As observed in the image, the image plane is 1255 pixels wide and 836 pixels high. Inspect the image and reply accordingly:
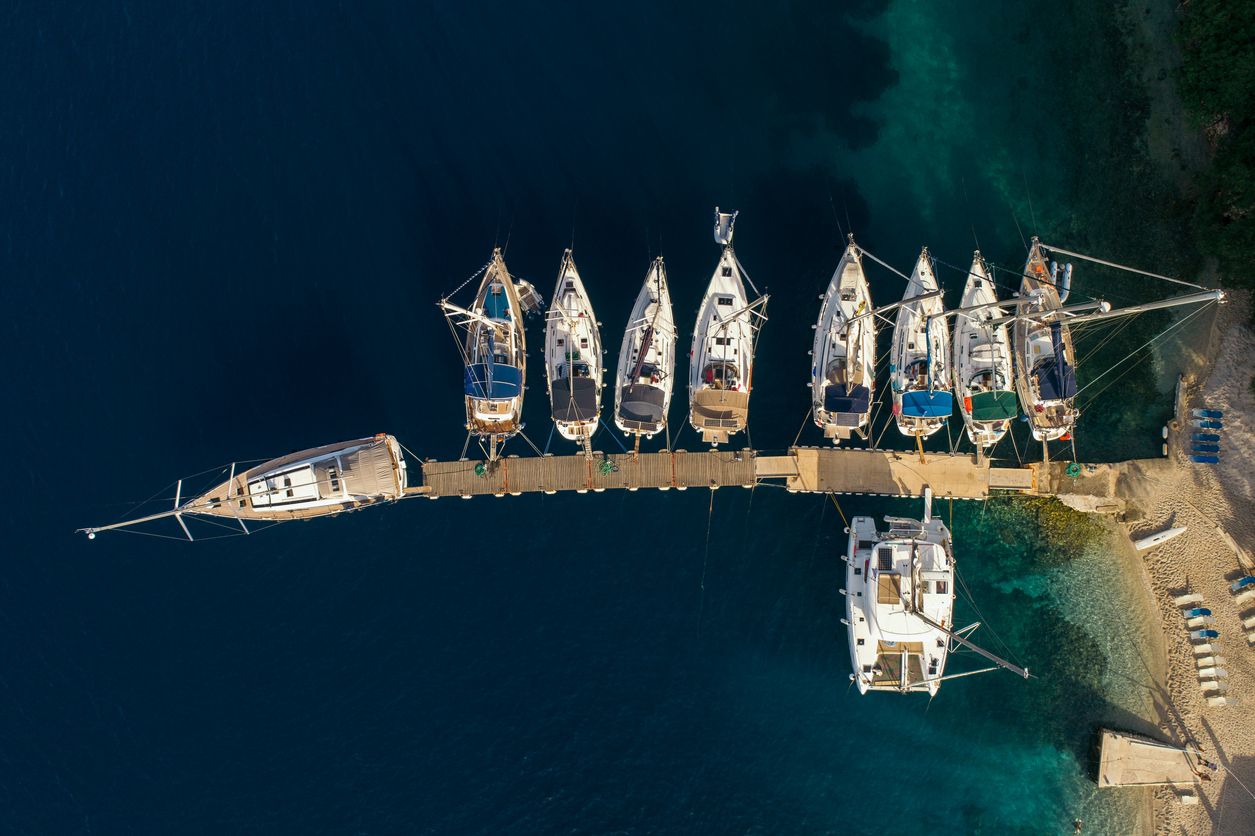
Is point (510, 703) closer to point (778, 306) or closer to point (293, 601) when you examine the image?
point (293, 601)

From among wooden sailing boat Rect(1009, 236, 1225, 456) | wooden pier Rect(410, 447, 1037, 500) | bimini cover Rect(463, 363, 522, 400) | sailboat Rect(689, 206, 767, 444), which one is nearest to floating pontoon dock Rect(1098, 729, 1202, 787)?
wooden pier Rect(410, 447, 1037, 500)

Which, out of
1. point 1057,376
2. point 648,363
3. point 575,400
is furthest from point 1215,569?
point 575,400

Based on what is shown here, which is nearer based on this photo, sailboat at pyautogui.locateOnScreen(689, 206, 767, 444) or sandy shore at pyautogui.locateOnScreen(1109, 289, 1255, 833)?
sailboat at pyautogui.locateOnScreen(689, 206, 767, 444)

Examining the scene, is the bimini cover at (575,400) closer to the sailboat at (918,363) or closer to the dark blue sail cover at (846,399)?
the dark blue sail cover at (846,399)

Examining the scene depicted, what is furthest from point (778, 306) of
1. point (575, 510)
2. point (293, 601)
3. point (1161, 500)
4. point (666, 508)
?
point (293, 601)

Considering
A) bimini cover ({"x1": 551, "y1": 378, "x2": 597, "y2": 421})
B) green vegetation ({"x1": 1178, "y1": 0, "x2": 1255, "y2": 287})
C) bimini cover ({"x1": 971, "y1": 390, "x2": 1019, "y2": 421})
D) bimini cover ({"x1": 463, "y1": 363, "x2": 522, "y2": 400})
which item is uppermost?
green vegetation ({"x1": 1178, "y1": 0, "x2": 1255, "y2": 287})

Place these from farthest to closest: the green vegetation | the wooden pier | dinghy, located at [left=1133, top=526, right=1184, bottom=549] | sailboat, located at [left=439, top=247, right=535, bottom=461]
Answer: dinghy, located at [left=1133, top=526, right=1184, bottom=549]
the wooden pier
sailboat, located at [left=439, top=247, right=535, bottom=461]
the green vegetation

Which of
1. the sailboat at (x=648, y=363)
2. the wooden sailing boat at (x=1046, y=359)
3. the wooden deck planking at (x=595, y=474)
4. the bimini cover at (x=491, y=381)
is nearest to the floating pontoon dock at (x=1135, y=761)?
the wooden sailing boat at (x=1046, y=359)

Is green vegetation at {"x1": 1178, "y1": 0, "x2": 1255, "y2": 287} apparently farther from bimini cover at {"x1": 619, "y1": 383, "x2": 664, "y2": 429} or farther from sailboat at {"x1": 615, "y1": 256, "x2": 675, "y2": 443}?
bimini cover at {"x1": 619, "y1": 383, "x2": 664, "y2": 429}
